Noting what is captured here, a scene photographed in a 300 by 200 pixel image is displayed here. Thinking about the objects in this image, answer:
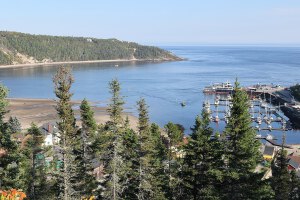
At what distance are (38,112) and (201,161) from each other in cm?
6575

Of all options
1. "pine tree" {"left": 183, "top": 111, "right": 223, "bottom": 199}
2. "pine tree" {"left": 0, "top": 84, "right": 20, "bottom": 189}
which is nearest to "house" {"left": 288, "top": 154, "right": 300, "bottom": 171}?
"pine tree" {"left": 183, "top": 111, "right": 223, "bottom": 199}

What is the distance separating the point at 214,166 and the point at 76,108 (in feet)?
224

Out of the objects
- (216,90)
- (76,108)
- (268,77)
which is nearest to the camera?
(76,108)

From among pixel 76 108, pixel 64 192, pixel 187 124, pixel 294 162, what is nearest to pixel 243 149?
pixel 64 192

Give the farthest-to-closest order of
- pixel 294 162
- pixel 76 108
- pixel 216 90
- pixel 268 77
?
pixel 268 77, pixel 216 90, pixel 76 108, pixel 294 162

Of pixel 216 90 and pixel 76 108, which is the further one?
pixel 216 90

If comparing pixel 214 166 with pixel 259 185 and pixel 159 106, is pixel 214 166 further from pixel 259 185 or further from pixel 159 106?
pixel 159 106

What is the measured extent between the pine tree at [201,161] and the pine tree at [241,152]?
43.0 inches

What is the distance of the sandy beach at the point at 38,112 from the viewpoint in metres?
70.8

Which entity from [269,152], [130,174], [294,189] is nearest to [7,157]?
[130,174]

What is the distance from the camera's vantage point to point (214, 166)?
18.8 metres

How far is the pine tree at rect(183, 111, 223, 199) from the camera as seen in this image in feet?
61.7

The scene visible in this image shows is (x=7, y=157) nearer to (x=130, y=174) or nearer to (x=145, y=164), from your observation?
(x=145, y=164)

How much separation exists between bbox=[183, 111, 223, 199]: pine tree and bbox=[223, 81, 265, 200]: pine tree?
109 centimetres
